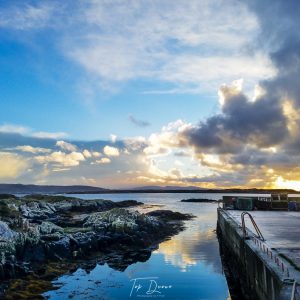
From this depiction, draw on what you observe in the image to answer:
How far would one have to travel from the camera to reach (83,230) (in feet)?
96.9

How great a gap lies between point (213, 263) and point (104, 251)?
7986mm

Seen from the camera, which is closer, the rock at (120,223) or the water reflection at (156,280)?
the water reflection at (156,280)

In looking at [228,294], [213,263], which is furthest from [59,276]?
[213,263]

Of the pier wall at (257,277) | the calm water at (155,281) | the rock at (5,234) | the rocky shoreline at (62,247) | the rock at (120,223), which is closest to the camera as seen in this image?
the pier wall at (257,277)

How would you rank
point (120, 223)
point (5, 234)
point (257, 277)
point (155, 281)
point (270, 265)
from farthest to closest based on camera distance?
point (120, 223) < point (5, 234) < point (155, 281) < point (257, 277) < point (270, 265)

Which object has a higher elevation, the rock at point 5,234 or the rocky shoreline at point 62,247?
the rock at point 5,234

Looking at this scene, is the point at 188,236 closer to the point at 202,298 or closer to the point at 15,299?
the point at 202,298

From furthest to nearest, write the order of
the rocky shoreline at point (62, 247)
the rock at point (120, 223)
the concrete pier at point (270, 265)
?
1. the rock at point (120, 223)
2. the rocky shoreline at point (62, 247)
3. the concrete pier at point (270, 265)

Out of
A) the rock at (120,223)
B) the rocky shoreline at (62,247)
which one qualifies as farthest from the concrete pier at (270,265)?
the rock at (120,223)

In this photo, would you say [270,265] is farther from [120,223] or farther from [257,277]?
[120,223]

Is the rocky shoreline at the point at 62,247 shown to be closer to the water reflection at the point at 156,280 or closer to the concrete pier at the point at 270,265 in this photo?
the water reflection at the point at 156,280
